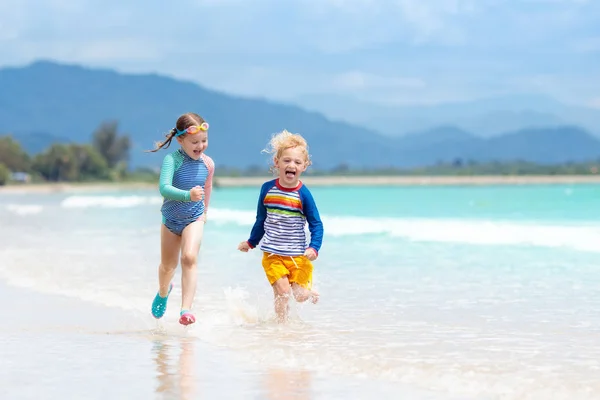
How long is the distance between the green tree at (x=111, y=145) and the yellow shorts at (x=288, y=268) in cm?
15331

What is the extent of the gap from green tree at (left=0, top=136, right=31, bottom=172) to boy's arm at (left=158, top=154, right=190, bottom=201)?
129 metres

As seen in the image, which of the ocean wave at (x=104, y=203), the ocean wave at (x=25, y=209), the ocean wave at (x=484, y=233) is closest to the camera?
the ocean wave at (x=484, y=233)

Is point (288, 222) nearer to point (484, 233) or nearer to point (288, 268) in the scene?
point (288, 268)

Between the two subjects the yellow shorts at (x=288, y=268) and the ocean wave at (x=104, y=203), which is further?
the ocean wave at (x=104, y=203)

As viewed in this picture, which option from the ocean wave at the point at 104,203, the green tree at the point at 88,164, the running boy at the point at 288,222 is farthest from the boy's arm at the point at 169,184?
the green tree at the point at 88,164

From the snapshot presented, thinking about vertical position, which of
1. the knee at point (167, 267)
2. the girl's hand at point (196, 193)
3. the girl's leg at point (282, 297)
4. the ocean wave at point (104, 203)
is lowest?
the ocean wave at point (104, 203)

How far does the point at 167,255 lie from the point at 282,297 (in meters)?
0.91

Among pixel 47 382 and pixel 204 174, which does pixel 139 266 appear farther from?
pixel 47 382

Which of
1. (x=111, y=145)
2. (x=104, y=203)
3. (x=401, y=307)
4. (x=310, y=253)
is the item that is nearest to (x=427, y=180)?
(x=111, y=145)

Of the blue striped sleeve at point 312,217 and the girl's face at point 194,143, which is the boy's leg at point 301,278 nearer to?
the blue striped sleeve at point 312,217

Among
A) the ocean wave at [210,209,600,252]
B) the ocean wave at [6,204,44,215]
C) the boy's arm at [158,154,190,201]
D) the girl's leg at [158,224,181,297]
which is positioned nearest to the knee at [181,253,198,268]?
the girl's leg at [158,224,181,297]

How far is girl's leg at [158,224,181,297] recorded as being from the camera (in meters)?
7.35

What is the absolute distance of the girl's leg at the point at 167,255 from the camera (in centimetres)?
735

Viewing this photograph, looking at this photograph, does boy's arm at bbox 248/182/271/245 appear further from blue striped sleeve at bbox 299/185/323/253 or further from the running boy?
blue striped sleeve at bbox 299/185/323/253
